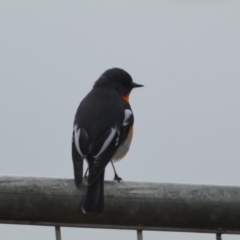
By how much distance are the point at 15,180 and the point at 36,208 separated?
0.16 metres

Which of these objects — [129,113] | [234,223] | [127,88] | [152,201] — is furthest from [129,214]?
[127,88]

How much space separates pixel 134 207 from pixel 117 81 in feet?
12.5

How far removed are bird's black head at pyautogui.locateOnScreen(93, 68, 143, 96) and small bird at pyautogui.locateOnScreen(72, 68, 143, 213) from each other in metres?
0.01

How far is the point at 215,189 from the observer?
8.96 ft

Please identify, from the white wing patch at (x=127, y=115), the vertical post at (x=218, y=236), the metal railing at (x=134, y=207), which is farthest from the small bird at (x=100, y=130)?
the vertical post at (x=218, y=236)

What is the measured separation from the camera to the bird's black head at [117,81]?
6254 mm

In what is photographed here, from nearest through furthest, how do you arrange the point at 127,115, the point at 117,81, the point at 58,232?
the point at 58,232 → the point at 127,115 → the point at 117,81

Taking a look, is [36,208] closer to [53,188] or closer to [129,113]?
[53,188]

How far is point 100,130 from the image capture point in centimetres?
488

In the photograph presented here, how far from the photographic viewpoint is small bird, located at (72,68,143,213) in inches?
177

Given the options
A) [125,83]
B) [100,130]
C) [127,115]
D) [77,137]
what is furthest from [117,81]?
[77,137]

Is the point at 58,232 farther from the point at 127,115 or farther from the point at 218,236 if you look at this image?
the point at 127,115

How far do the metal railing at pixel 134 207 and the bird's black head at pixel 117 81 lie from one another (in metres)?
3.55

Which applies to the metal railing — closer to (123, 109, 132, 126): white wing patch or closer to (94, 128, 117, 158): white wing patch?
(94, 128, 117, 158): white wing patch
